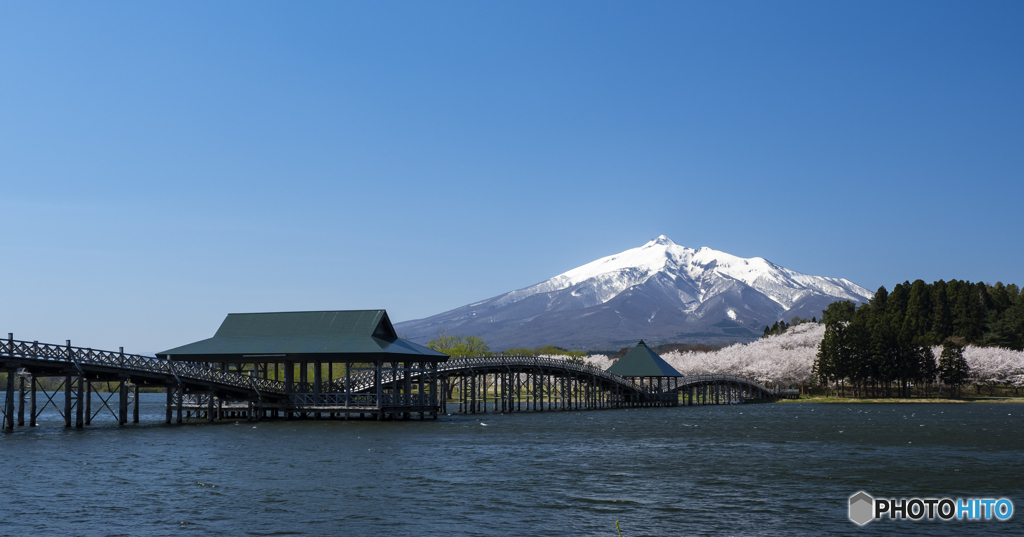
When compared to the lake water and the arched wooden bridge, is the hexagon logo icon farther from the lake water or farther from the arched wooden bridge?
the arched wooden bridge

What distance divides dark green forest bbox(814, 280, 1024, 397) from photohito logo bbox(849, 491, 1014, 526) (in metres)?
105

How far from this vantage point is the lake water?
24.4m

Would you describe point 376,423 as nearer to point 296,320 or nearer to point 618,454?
point 296,320

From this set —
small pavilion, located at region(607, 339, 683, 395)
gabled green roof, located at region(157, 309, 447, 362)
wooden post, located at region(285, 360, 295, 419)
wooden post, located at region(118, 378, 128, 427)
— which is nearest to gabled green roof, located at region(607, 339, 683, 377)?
small pavilion, located at region(607, 339, 683, 395)

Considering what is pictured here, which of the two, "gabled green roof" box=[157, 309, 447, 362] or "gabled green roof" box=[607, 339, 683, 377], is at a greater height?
"gabled green roof" box=[157, 309, 447, 362]

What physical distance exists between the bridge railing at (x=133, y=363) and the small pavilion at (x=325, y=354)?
161 centimetres

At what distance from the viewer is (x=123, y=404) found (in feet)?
199

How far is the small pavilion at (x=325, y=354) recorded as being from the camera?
63.2 metres

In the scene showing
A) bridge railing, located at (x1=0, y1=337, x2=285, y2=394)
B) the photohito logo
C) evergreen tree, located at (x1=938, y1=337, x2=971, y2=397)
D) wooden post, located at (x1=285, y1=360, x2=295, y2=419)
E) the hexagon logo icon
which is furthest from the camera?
evergreen tree, located at (x1=938, y1=337, x2=971, y2=397)

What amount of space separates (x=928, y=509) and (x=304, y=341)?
46.3 metres

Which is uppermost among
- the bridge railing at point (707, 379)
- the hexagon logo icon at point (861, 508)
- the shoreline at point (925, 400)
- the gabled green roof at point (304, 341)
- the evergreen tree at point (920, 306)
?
the evergreen tree at point (920, 306)

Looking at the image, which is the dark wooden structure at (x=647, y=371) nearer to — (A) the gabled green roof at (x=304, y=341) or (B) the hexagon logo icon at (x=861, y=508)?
(A) the gabled green roof at (x=304, y=341)

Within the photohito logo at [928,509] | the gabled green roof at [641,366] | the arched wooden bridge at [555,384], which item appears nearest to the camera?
the photohito logo at [928,509]

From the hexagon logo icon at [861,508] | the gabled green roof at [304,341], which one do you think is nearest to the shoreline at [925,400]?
the gabled green roof at [304,341]
